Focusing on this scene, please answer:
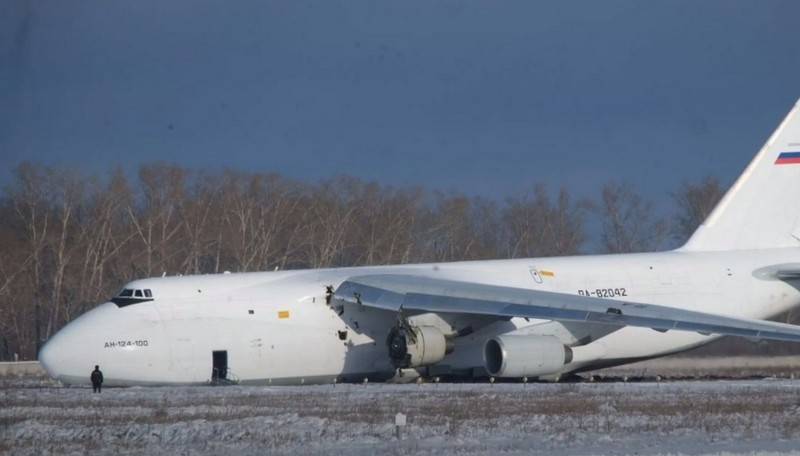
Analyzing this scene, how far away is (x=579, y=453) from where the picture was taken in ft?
45.7

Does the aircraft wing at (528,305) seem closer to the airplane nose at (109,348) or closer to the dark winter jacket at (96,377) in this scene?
the airplane nose at (109,348)

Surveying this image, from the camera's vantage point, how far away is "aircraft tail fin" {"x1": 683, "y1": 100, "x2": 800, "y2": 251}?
33.1 m

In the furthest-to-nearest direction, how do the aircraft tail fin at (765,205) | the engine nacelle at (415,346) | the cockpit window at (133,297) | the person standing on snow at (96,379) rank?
the aircraft tail fin at (765,205), the engine nacelle at (415,346), the cockpit window at (133,297), the person standing on snow at (96,379)

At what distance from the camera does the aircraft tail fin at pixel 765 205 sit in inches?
1304

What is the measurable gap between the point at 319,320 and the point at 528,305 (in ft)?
14.9

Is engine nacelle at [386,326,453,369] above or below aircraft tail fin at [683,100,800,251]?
below

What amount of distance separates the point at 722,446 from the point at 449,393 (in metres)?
9.40

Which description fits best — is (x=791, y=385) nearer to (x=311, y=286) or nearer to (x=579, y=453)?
(x=311, y=286)

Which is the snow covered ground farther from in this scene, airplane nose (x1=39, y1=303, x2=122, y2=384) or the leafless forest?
the leafless forest

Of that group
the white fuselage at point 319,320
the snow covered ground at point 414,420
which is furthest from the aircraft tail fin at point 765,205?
the snow covered ground at point 414,420

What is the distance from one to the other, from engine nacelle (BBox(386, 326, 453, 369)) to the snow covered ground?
1.61 meters

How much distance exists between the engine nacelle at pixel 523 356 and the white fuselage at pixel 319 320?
1201mm

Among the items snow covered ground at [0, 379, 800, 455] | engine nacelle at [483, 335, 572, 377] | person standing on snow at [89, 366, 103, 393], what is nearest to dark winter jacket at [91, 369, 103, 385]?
person standing on snow at [89, 366, 103, 393]

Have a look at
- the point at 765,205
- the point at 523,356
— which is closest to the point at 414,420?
the point at 523,356
